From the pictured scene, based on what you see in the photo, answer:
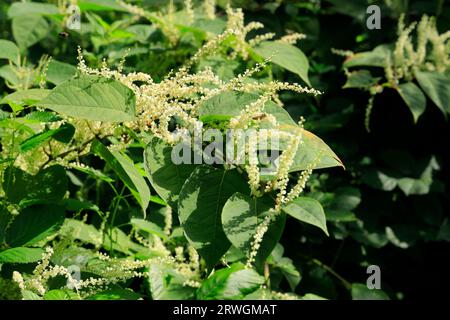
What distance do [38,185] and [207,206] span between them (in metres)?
0.41

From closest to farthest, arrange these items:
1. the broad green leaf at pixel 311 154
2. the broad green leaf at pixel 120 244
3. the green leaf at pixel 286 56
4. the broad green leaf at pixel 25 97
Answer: the broad green leaf at pixel 311 154
the broad green leaf at pixel 25 97
the broad green leaf at pixel 120 244
the green leaf at pixel 286 56

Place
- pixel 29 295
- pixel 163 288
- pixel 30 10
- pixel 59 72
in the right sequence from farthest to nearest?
pixel 30 10 < pixel 59 72 < pixel 163 288 < pixel 29 295

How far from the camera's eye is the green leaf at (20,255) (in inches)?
58.3

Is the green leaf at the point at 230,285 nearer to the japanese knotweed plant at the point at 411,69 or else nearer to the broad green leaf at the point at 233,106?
the broad green leaf at the point at 233,106

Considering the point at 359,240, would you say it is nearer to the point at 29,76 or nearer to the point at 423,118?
the point at 423,118

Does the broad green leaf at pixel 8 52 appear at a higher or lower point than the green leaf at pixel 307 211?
higher

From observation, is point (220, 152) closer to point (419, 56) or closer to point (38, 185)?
point (38, 185)

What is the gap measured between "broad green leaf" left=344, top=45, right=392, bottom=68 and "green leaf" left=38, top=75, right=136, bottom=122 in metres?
1.62

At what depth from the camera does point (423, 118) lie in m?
3.18

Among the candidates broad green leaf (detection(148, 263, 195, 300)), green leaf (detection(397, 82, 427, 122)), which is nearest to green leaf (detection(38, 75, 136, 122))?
broad green leaf (detection(148, 263, 195, 300))

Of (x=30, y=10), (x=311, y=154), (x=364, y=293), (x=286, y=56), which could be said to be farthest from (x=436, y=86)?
(x=30, y=10)

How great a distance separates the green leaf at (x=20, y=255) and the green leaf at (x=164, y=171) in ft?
0.96

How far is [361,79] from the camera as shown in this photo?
296 cm

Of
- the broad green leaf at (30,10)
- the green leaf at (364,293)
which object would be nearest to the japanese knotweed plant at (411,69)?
the green leaf at (364,293)
